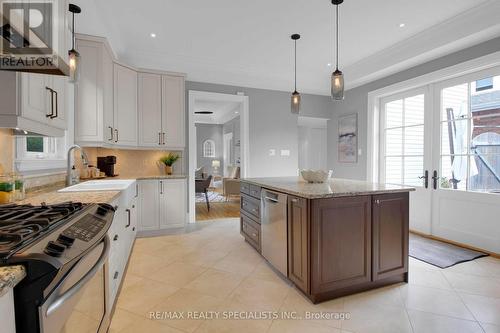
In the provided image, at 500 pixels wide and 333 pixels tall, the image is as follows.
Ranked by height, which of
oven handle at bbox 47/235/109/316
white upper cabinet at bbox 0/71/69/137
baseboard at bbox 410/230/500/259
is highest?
white upper cabinet at bbox 0/71/69/137

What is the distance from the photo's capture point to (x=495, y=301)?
79.3 inches

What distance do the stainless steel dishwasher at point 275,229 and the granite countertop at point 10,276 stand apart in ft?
6.00

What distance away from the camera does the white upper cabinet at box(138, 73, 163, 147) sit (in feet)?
12.9

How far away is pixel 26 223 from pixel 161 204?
9.43 feet

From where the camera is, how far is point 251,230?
3119mm

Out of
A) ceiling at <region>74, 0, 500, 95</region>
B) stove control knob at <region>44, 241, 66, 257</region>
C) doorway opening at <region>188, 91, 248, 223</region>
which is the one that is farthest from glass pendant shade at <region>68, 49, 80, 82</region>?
doorway opening at <region>188, 91, 248, 223</region>

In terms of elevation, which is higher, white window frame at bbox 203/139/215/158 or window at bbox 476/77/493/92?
window at bbox 476/77/493/92

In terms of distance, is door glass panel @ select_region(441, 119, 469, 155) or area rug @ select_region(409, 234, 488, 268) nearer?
area rug @ select_region(409, 234, 488, 268)

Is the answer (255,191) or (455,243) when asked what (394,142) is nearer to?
(455,243)

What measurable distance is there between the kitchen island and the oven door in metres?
1.39

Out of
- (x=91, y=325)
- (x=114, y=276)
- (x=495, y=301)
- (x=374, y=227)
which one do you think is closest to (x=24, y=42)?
(x=91, y=325)

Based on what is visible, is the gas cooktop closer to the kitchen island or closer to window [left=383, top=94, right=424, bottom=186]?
the kitchen island

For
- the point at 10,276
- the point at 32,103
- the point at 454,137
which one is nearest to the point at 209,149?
the point at 454,137

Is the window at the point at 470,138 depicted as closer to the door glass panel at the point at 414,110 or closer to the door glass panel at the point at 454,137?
the door glass panel at the point at 454,137
